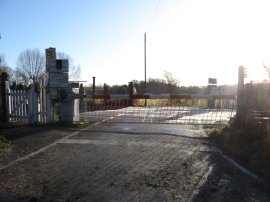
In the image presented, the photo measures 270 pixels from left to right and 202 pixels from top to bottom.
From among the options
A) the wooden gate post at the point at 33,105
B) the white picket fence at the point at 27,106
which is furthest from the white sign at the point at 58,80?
the wooden gate post at the point at 33,105

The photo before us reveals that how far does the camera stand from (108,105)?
2444 centimetres

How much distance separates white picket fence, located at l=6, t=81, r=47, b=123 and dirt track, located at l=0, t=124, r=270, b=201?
3323 millimetres

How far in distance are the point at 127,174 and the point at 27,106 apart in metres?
8.50

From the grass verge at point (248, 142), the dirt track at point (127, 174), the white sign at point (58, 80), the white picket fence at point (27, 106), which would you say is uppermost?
the white sign at point (58, 80)

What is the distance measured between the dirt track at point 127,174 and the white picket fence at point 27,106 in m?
3.32

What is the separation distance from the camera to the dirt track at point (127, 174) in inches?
212

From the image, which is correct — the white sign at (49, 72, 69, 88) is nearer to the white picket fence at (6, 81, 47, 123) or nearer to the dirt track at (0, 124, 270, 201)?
the white picket fence at (6, 81, 47, 123)

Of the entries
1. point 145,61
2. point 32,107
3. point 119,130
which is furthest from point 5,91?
point 145,61

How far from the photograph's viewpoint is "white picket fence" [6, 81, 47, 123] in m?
13.2

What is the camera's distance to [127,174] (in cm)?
646

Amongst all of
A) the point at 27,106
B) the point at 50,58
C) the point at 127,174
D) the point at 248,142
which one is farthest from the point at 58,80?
the point at 127,174

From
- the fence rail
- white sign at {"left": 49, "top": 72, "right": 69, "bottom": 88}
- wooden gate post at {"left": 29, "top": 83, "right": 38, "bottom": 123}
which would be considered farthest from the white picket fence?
the fence rail

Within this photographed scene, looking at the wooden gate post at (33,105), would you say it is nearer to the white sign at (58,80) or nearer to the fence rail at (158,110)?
the white sign at (58,80)

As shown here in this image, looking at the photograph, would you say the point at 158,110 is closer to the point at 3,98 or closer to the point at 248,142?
the point at 3,98
